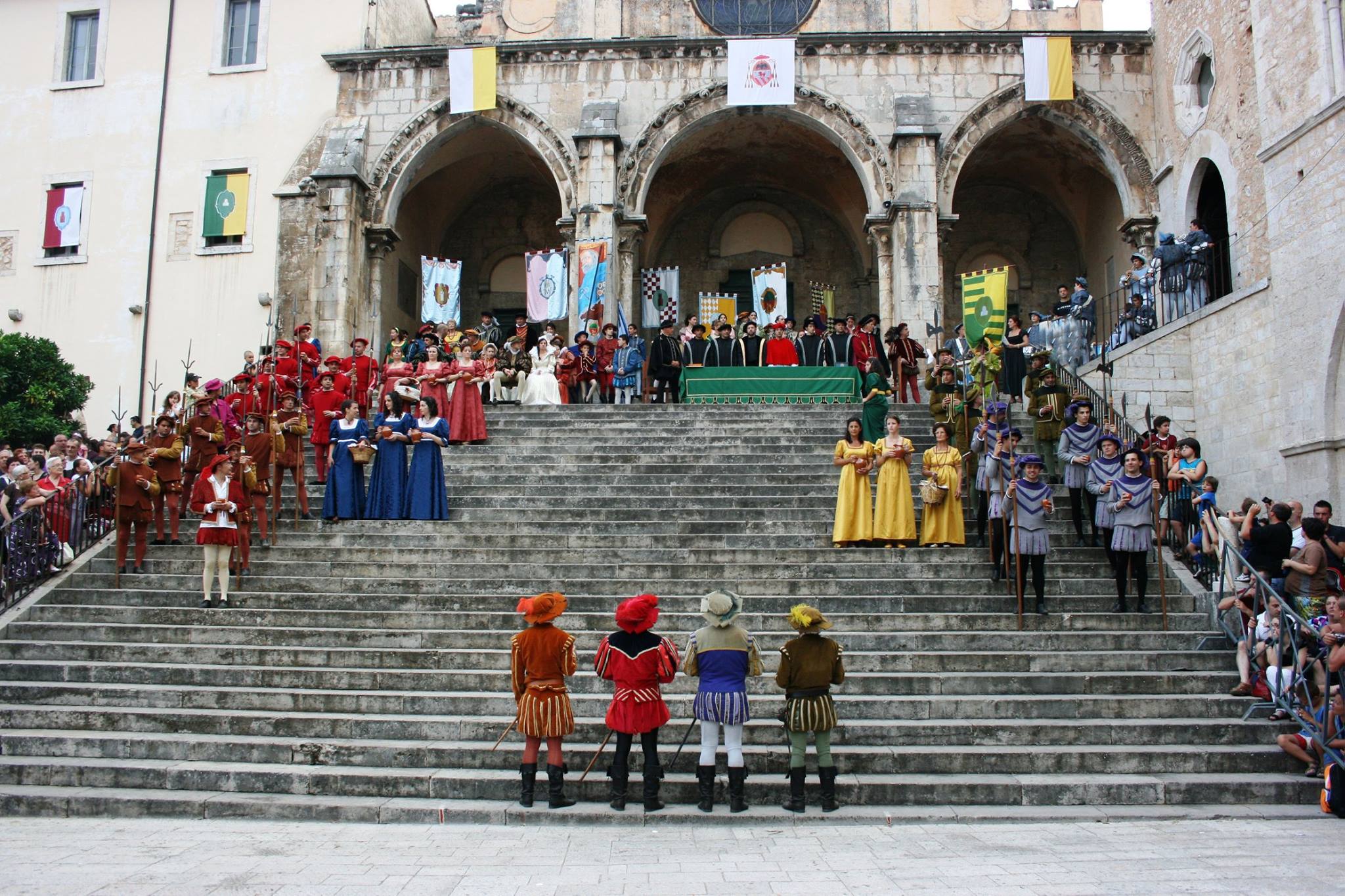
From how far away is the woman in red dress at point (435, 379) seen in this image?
48.2 feet

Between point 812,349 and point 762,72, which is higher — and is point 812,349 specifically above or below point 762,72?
below

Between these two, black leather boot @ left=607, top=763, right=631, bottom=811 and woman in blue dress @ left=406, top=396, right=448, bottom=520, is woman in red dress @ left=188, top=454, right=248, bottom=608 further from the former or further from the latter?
black leather boot @ left=607, top=763, right=631, bottom=811

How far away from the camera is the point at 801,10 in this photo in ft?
76.1

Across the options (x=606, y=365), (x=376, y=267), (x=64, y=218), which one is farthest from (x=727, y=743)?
(x=64, y=218)

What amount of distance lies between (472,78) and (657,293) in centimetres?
575

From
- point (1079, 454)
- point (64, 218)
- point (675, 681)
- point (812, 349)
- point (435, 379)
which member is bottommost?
point (675, 681)

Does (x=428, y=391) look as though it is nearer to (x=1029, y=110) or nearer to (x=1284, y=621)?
(x=1284, y=621)

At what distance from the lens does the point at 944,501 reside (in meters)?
11.0

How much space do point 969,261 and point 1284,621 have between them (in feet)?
57.7

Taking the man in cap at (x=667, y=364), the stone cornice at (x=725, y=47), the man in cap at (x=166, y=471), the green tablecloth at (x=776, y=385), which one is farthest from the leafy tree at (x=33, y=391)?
the green tablecloth at (x=776, y=385)

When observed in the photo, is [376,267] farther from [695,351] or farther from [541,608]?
[541,608]

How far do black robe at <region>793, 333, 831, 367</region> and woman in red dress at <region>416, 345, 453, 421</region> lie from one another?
6.13 m

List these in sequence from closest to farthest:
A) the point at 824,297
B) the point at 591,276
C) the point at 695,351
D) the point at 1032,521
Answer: the point at 1032,521 → the point at 695,351 → the point at 591,276 → the point at 824,297

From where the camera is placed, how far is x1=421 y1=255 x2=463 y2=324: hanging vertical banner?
20828mm
